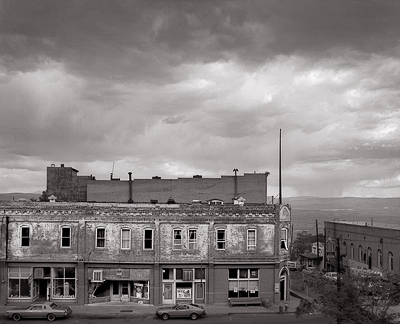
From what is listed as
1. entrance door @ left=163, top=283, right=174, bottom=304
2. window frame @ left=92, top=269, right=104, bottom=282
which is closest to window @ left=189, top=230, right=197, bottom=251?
entrance door @ left=163, top=283, right=174, bottom=304

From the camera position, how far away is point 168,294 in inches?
1607

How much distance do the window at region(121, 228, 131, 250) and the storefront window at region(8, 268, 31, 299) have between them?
855 centimetres

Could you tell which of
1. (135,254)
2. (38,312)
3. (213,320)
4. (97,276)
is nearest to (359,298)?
(213,320)

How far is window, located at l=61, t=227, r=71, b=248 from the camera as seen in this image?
40.7 metres

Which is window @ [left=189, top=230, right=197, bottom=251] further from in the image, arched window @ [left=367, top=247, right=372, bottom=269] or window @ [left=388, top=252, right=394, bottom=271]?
arched window @ [left=367, top=247, right=372, bottom=269]

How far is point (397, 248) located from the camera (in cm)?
5256

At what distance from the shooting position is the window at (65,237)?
40688 millimetres

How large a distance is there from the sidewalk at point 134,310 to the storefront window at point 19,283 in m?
1.50

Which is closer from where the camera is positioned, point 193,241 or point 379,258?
point 193,241

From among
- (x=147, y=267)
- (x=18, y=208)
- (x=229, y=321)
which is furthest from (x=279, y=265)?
(x=18, y=208)

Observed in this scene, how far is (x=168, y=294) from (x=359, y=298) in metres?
21.4

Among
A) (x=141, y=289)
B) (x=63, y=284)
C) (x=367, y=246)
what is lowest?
(x=141, y=289)

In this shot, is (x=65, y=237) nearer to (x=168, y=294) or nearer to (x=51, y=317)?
(x=51, y=317)

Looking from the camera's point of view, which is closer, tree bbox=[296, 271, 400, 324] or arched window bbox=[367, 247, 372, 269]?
tree bbox=[296, 271, 400, 324]
